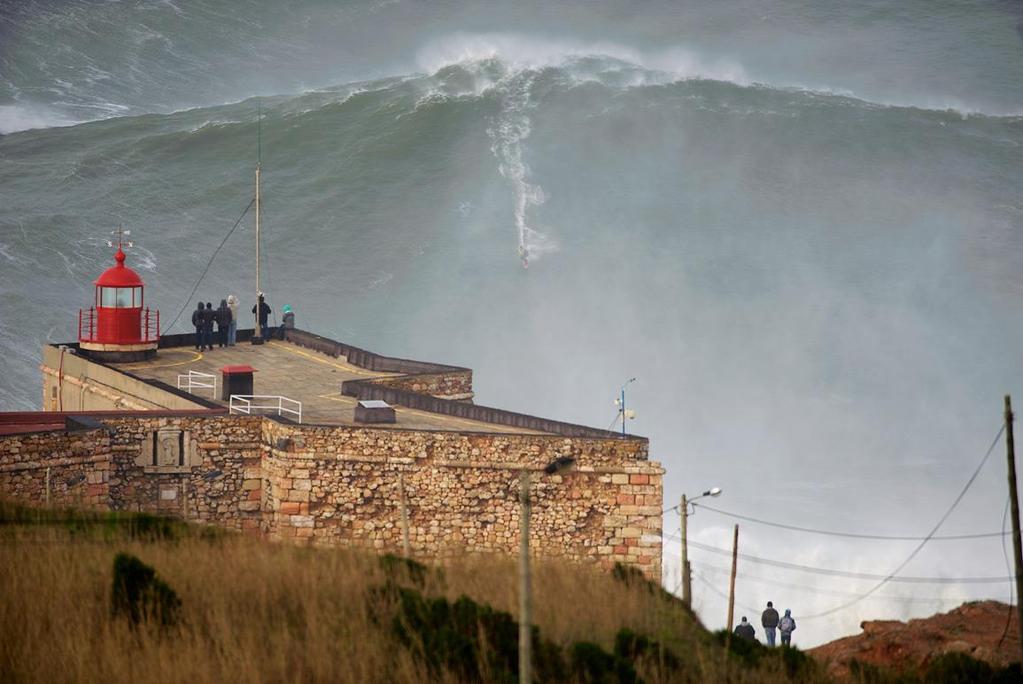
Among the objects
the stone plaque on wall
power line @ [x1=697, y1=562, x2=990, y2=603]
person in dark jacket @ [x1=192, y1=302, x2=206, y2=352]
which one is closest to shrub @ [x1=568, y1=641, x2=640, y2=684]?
the stone plaque on wall

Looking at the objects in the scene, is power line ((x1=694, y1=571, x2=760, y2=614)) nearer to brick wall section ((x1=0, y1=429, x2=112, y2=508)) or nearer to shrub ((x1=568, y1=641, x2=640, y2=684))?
brick wall section ((x1=0, y1=429, x2=112, y2=508))

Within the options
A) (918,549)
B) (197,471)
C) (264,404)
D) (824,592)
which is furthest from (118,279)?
(918,549)

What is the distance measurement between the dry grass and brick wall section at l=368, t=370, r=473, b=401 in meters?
15.1

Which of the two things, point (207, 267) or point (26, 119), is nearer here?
point (207, 267)

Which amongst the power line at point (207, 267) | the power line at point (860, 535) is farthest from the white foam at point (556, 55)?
the power line at point (860, 535)

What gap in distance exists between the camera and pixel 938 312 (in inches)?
3506

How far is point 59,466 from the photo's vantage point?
1283 inches

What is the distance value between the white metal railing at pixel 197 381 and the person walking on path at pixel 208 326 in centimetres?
429

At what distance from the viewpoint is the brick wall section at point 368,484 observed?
32.1 m

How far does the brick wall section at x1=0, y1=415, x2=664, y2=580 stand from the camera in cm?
3209

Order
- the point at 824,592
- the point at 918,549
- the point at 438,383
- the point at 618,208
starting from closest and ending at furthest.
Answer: the point at 438,383, the point at 824,592, the point at 918,549, the point at 618,208

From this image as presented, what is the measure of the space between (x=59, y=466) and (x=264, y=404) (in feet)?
18.1

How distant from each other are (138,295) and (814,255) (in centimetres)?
5745

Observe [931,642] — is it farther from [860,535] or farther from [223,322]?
[860,535]
